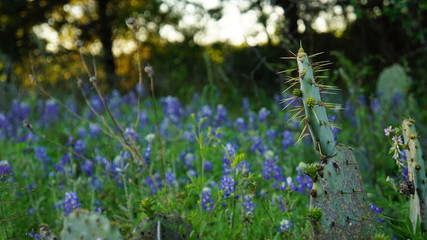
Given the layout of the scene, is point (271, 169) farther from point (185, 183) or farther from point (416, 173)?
point (416, 173)

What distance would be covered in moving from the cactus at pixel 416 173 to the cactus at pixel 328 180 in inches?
10.3

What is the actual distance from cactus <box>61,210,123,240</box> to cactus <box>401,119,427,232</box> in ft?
4.40

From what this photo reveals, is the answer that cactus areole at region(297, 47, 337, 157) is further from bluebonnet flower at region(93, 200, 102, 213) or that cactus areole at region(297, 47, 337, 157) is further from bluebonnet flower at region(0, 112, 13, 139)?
bluebonnet flower at region(0, 112, 13, 139)

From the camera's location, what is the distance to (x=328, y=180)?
2.11m

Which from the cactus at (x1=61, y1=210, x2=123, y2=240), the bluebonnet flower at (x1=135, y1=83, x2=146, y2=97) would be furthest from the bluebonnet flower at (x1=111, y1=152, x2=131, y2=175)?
the cactus at (x1=61, y1=210, x2=123, y2=240)

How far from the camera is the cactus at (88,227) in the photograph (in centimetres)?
169

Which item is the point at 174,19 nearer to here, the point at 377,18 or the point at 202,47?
the point at 202,47

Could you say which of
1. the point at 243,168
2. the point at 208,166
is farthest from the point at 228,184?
the point at 208,166

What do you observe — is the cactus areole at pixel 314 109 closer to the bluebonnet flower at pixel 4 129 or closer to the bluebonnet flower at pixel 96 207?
the bluebonnet flower at pixel 96 207

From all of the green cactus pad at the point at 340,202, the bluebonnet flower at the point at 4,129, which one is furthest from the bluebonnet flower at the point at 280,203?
the bluebonnet flower at the point at 4,129

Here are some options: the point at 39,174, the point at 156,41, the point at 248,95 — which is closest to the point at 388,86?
the point at 248,95

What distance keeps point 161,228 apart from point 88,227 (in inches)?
15.6

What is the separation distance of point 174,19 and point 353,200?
12.0 metres

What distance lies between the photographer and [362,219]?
2145mm
